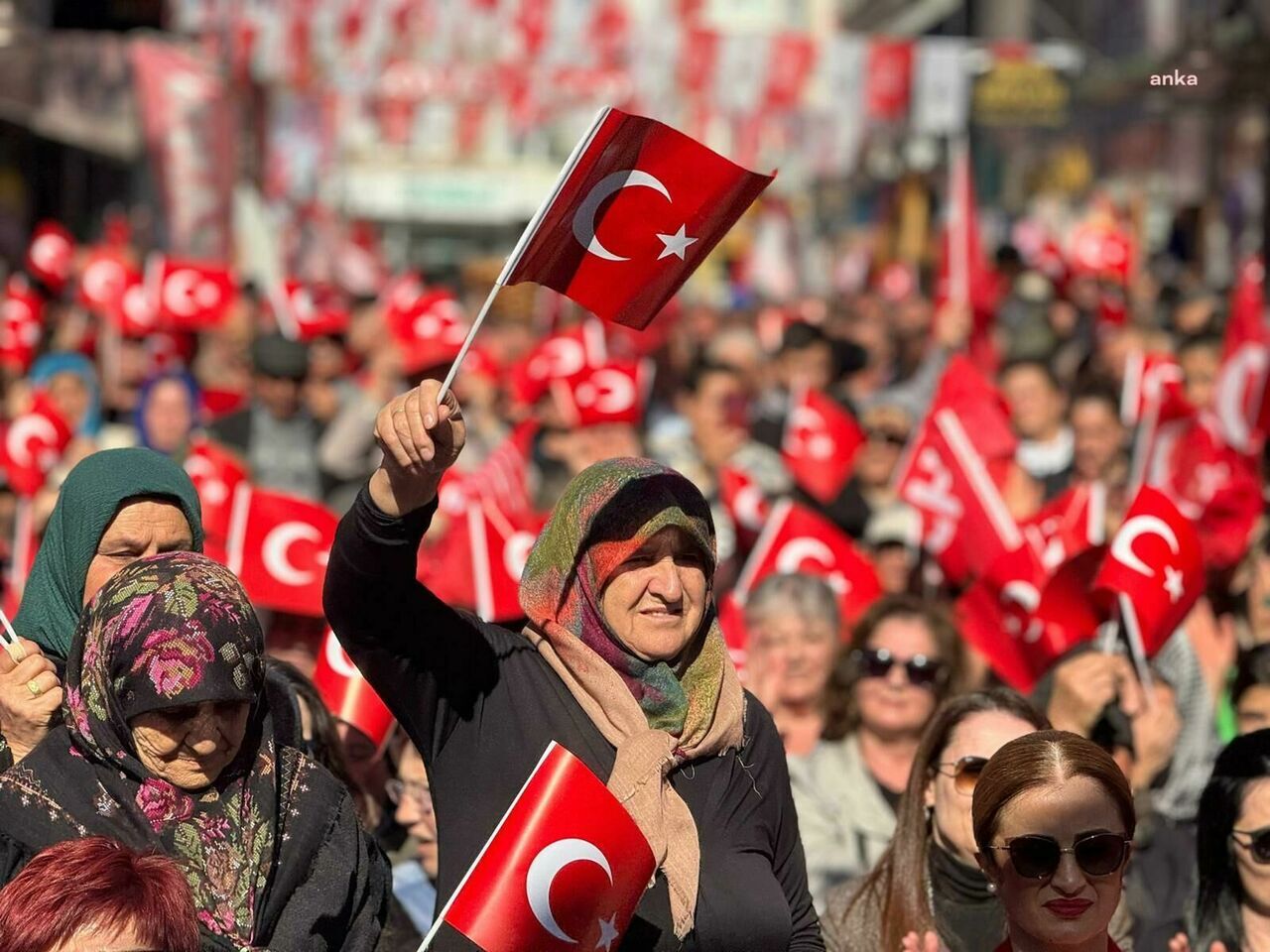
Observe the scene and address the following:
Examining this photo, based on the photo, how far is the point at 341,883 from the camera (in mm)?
3535

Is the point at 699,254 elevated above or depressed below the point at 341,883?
above

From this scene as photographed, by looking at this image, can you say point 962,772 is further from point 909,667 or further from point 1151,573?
point 1151,573

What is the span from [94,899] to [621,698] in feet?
2.96

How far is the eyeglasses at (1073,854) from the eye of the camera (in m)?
3.81

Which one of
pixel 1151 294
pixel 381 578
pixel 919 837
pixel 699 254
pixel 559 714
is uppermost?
pixel 699 254

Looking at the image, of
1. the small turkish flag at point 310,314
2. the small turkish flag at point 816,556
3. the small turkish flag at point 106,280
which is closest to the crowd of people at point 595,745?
the small turkish flag at point 816,556

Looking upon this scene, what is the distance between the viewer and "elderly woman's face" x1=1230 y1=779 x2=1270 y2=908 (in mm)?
4438

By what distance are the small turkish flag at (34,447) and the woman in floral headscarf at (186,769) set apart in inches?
237

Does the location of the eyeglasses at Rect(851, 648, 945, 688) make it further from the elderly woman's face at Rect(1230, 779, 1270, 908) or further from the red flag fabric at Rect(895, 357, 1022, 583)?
the red flag fabric at Rect(895, 357, 1022, 583)

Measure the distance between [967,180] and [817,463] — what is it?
531 cm

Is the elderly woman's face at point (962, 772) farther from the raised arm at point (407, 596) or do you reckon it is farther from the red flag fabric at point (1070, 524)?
the red flag fabric at point (1070, 524)

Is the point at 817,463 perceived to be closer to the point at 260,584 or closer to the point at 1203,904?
the point at 260,584

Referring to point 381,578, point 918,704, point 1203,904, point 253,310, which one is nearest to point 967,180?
point 253,310

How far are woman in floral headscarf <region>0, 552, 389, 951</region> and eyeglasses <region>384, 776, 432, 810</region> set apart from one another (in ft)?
4.39
